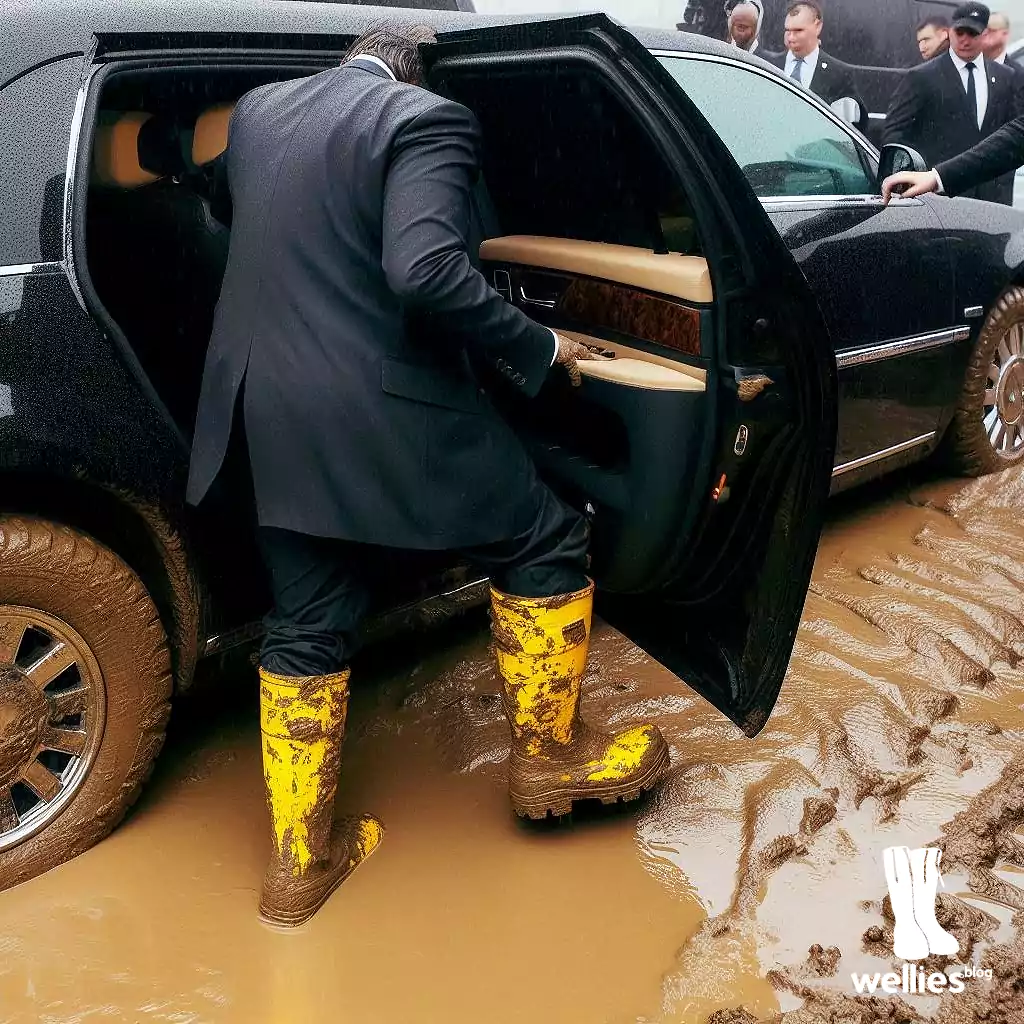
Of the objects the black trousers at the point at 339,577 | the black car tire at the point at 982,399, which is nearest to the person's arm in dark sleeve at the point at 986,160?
the black car tire at the point at 982,399

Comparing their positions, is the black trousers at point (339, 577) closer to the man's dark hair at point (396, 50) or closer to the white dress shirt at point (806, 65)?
the man's dark hair at point (396, 50)

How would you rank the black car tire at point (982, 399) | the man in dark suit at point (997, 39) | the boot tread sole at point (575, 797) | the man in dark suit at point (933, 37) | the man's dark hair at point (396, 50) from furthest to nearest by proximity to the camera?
the man in dark suit at point (933, 37)
the man in dark suit at point (997, 39)
the black car tire at point (982, 399)
the boot tread sole at point (575, 797)
the man's dark hair at point (396, 50)

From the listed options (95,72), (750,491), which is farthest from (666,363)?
(95,72)

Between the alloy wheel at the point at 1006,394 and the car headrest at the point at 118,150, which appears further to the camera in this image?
the alloy wheel at the point at 1006,394

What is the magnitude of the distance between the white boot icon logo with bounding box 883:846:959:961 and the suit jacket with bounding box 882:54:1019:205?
4764mm

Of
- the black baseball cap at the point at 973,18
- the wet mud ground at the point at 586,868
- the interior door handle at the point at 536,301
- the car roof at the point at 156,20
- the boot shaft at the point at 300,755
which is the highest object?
the car roof at the point at 156,20

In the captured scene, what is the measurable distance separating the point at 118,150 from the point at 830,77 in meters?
6.36

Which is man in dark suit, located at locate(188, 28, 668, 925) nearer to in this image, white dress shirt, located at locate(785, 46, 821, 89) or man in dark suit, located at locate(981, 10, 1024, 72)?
man in dark suit, located at locate(981, 10, 1024, 72)

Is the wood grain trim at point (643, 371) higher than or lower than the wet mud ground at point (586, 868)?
higher

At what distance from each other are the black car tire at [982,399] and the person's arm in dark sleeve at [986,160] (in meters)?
0.58

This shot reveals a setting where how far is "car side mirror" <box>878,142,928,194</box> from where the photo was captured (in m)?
3.50

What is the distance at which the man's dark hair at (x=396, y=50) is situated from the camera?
214 cm

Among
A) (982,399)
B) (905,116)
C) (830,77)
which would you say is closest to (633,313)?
(982,399)

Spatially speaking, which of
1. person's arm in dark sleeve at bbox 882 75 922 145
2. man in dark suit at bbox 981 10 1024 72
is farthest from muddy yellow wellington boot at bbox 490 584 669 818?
man in dark suit at bbox 981 10 1024 72
